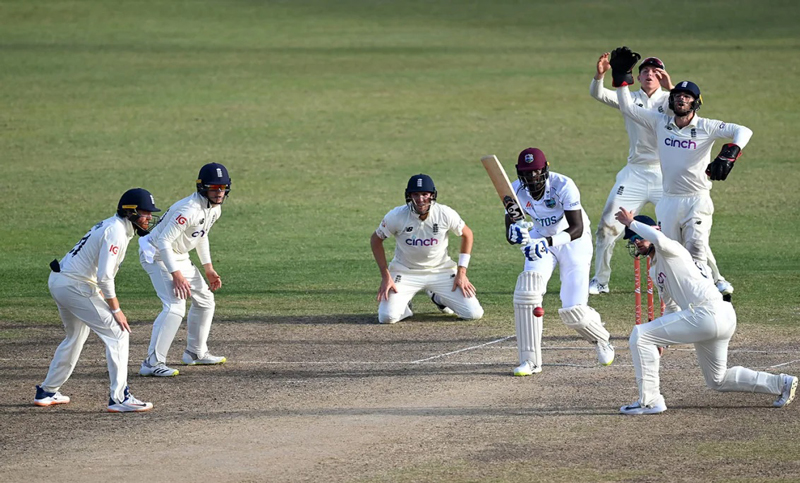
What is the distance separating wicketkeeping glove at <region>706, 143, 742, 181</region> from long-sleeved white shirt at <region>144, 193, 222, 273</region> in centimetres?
506

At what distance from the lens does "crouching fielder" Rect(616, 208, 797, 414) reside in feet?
33.4

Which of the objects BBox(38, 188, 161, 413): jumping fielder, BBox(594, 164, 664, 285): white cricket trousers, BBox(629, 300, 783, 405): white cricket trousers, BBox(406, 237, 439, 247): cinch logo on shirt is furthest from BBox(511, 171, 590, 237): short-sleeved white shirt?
BBox(38, 188, 161, 413): jumping fielder

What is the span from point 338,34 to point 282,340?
106 feet

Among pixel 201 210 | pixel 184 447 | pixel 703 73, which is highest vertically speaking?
pixel 703 73

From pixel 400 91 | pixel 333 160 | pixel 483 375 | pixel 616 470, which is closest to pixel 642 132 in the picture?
pixel 483 375

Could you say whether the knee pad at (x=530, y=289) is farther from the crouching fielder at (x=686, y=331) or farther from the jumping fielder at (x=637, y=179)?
the jumping fielder at (x=637, y=179)

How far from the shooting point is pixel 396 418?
10.6 meters

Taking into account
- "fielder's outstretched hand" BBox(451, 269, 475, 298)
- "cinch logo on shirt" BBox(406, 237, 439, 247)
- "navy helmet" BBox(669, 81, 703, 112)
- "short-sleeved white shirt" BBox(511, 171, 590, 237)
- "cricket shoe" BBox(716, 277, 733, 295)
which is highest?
"navy helmet" BBox(669, 81, 703, 112)

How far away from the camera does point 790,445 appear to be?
9.51 metres

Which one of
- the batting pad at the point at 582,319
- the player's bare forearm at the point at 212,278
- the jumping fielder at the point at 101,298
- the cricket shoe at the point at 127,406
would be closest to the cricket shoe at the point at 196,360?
the player's bare forearm at the point at 212,278

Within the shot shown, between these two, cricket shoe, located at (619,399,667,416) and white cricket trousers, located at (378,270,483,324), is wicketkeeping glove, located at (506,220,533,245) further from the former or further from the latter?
white cricket trousers, located at (378,270,483,324)

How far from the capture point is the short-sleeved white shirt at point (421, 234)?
14695 mm

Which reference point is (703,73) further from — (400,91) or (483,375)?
(483,375)

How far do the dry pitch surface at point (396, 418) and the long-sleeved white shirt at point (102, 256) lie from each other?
46.0 inches
